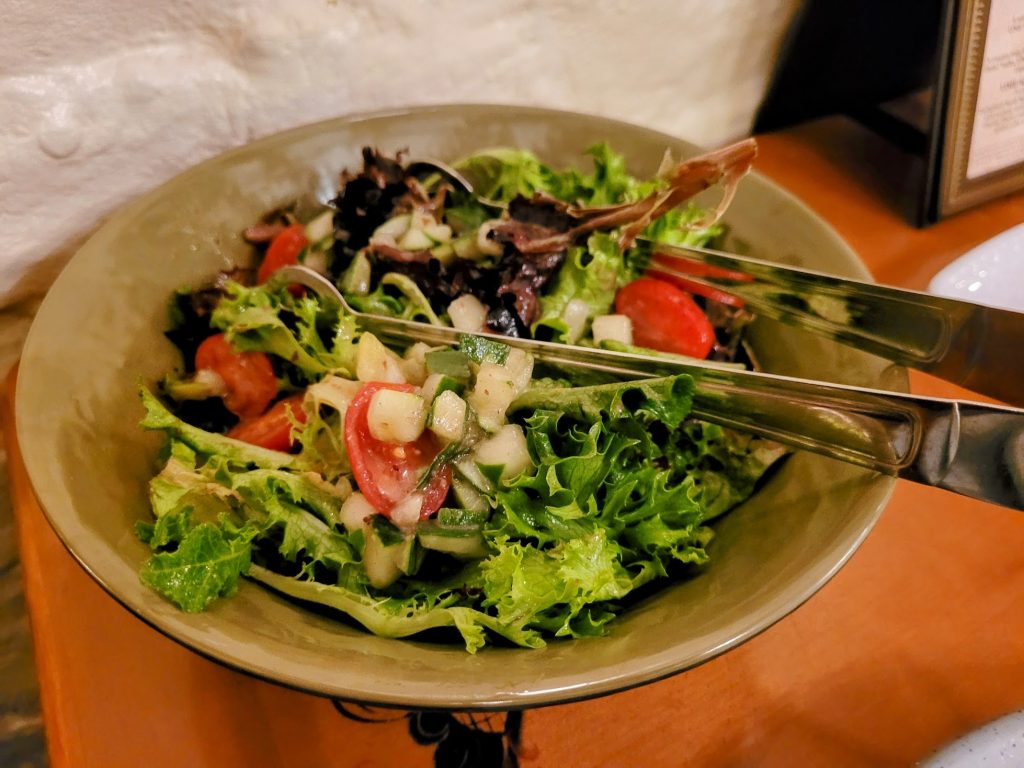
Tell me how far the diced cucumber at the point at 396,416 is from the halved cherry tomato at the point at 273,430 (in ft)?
0.66

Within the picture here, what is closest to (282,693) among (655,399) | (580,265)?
(655,399)

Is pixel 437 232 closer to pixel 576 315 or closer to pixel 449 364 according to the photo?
pixel 576 315

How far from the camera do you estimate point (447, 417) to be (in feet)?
2.78

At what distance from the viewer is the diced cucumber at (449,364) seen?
906mm

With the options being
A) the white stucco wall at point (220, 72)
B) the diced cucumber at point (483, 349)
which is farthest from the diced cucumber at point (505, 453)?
the white stucco wall at point (220, 72)

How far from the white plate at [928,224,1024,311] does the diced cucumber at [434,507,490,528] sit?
1015 mm

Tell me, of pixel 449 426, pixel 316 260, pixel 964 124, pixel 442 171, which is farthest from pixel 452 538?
pixel 964 124

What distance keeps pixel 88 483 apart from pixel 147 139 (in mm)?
627

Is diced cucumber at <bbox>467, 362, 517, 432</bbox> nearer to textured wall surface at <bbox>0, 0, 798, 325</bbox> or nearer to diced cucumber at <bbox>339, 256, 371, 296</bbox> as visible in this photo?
diced cucumber at <bbox>339, 256, 371, 296</bbox>

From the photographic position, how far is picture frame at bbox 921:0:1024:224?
144cm

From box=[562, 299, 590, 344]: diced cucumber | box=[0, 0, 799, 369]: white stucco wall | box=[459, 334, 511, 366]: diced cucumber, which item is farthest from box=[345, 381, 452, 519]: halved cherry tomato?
box=[0, 0, 799, 369]: white stucco wall

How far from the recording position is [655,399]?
85 cm

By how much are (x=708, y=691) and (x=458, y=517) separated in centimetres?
41

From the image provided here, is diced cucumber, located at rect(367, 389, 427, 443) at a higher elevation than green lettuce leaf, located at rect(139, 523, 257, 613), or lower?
higher
